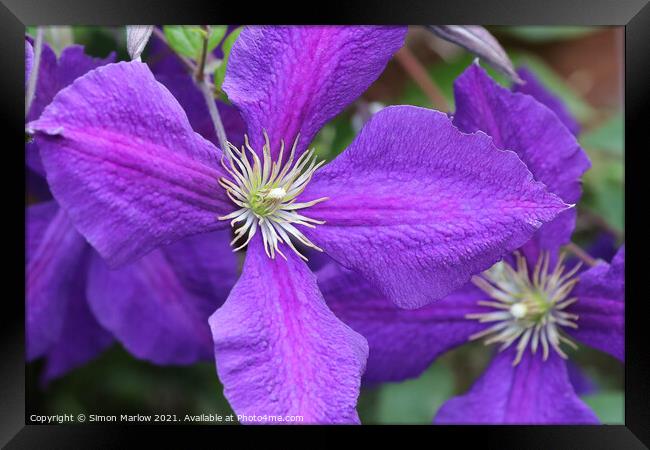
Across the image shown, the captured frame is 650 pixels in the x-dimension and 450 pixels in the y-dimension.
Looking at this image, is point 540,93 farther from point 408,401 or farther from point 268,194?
point 268,194

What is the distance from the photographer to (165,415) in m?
0.99

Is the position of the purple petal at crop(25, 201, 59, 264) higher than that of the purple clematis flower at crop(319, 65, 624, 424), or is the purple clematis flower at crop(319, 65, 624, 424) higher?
the purple clematis flower at crop(319, 65, 624, 424)

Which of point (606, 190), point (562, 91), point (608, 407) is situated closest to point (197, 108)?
point (608, 407)

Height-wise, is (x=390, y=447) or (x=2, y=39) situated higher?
(x=2, y=39)

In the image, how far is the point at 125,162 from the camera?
665 millimetres

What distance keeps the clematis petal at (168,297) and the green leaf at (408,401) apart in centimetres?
35

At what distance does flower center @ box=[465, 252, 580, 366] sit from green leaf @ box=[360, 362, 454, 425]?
1.03 feet

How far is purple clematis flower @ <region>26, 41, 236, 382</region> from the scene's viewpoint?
100 centimetres

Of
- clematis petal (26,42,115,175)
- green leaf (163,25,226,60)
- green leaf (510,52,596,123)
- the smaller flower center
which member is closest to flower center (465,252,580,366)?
the smaller flower center

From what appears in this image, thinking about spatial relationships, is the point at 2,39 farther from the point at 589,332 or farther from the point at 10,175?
the point at 589,332

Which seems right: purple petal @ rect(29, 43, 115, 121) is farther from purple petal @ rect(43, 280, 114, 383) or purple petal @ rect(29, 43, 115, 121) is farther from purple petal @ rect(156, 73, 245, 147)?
purple petal @ rect(43, 280, 114, 383)
